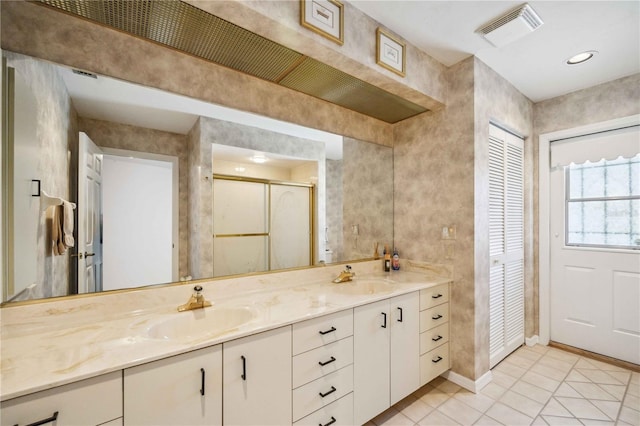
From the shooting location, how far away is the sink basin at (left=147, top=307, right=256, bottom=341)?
1.29m

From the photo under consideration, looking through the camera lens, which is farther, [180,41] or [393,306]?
[393,306]

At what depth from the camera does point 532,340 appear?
2.86 m

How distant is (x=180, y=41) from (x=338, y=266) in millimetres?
1817

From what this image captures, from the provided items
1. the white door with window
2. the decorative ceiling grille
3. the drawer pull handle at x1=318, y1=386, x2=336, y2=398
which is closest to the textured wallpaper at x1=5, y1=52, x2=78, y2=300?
the decorative ceiling grille

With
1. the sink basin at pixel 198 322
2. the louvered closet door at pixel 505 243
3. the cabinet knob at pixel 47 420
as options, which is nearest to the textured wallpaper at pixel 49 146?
the sink basin at pixel 198 322

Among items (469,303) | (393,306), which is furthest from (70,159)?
(469,303)

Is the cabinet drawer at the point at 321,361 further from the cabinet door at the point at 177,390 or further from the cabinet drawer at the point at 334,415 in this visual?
the cabinet door at the point at 177,390

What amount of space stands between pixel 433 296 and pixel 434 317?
16 cm

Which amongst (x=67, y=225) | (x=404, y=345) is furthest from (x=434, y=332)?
(x=67, y=225)

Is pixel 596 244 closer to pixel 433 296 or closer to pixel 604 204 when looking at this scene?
pixel 604 204

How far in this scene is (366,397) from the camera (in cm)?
164

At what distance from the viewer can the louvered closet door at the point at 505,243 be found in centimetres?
238

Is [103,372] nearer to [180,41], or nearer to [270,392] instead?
[270,392]

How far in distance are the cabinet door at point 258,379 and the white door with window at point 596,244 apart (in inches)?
118
